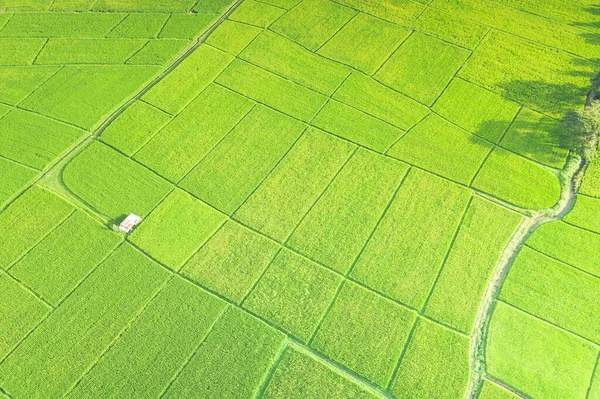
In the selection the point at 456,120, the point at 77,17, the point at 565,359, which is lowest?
the point at 565,359

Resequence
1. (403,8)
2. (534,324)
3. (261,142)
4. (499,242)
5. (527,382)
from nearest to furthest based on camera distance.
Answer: (527,382)
(534,324)
(499,242)
(261,142)
(403,8)

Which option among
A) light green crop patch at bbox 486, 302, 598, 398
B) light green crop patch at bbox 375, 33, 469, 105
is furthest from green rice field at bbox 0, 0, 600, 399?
light green crop patch at bbox 375, 33, 469, 105

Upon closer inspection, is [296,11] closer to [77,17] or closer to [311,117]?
[311,117]

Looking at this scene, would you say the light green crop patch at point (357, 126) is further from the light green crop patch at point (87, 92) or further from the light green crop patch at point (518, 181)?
the light green crop patch at point (87, 92)

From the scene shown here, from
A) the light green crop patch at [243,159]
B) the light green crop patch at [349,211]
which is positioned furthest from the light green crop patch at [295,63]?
the light green crop patch at [349,211]

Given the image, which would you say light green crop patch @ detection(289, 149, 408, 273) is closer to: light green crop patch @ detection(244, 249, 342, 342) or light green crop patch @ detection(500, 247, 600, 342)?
light green crop patch @ detection(244, 249, 342, 342)

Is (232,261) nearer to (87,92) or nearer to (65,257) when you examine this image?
(65,257)

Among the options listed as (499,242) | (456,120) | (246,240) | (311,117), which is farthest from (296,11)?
(499,242)

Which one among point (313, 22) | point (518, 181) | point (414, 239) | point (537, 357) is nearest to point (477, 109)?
point (518, 181)
